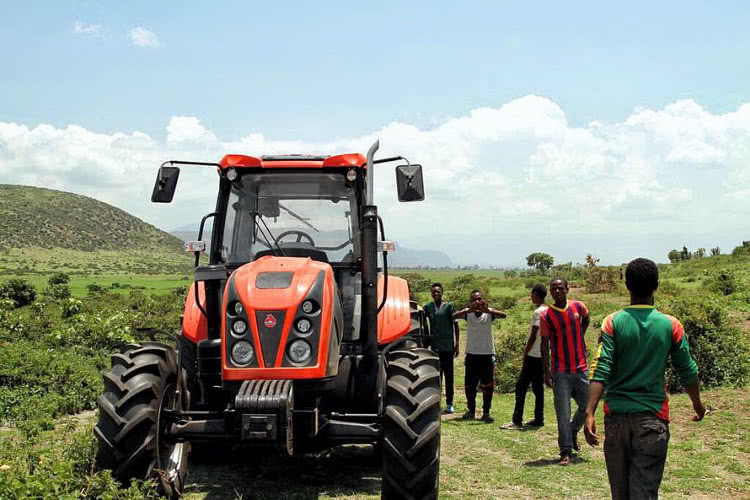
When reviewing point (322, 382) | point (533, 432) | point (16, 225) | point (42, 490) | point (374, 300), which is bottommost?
point (533, 432)

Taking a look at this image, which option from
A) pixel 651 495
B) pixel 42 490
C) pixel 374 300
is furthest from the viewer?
pixel 374 300

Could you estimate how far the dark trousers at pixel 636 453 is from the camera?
14.5 feet

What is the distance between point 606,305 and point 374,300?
1800cm

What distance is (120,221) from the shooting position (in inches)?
4872

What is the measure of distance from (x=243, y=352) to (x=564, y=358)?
3631 mm

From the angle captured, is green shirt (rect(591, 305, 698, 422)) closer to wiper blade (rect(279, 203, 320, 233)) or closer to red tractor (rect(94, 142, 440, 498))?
red tractor (rect(94, 142, 440, 498))

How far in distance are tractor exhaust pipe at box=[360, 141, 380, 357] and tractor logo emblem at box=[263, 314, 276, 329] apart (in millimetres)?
877

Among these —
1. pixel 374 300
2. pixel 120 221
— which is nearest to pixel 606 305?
pixel 374 300

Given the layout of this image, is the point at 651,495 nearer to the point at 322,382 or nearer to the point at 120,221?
the point at 322,382

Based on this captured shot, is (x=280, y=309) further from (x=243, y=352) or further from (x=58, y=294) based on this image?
(x=58, y=294)

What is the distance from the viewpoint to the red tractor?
5.55 meters

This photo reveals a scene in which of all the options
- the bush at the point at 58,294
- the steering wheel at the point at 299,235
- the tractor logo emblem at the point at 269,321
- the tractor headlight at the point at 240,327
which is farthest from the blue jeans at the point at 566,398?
the bush at the point at 58,294

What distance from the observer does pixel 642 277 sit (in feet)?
15.2

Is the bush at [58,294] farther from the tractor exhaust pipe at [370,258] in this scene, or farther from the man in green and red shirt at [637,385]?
the man in green and red shirt at [637,385]
